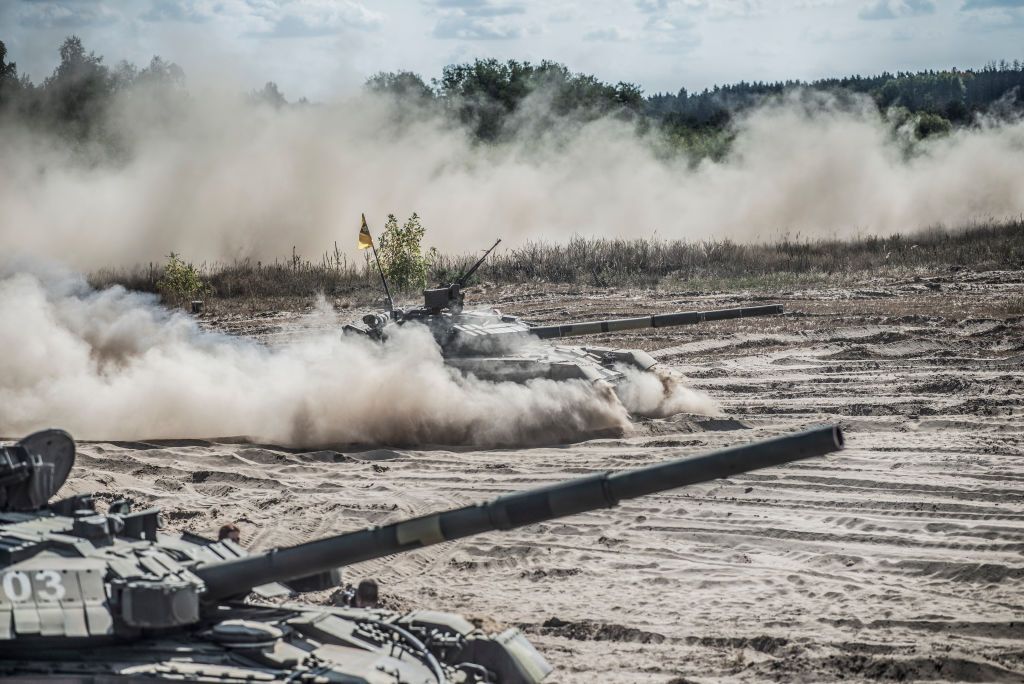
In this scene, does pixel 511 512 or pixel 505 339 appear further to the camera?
pixel 505 339

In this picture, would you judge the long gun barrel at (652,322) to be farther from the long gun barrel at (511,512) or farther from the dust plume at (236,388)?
the long gun barrel at (511,512)

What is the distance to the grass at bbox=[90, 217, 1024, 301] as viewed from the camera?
109 ft

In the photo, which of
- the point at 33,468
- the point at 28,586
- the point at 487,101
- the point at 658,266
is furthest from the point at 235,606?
the point at 487,101

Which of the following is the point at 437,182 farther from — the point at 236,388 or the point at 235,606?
the point at 235,606

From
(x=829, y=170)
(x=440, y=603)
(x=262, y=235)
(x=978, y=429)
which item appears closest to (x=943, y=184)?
(x=829, y=170)

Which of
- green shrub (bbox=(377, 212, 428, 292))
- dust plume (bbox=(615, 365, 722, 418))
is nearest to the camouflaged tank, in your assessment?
dust plume (bbox=(615, 365, 722, 418))

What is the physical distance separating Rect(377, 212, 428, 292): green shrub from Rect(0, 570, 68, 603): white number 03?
22.9 meters

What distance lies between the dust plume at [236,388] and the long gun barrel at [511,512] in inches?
374

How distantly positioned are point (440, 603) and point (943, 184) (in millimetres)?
37412

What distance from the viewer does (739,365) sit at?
22.3 meters

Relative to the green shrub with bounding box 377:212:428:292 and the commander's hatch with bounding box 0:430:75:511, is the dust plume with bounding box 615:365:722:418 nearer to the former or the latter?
the commander's hatch with bounding box 0:430:75:511

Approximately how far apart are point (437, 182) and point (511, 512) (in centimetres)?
3773

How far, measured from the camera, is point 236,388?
62.8 feet

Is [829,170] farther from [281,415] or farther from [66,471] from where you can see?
[66,471]
